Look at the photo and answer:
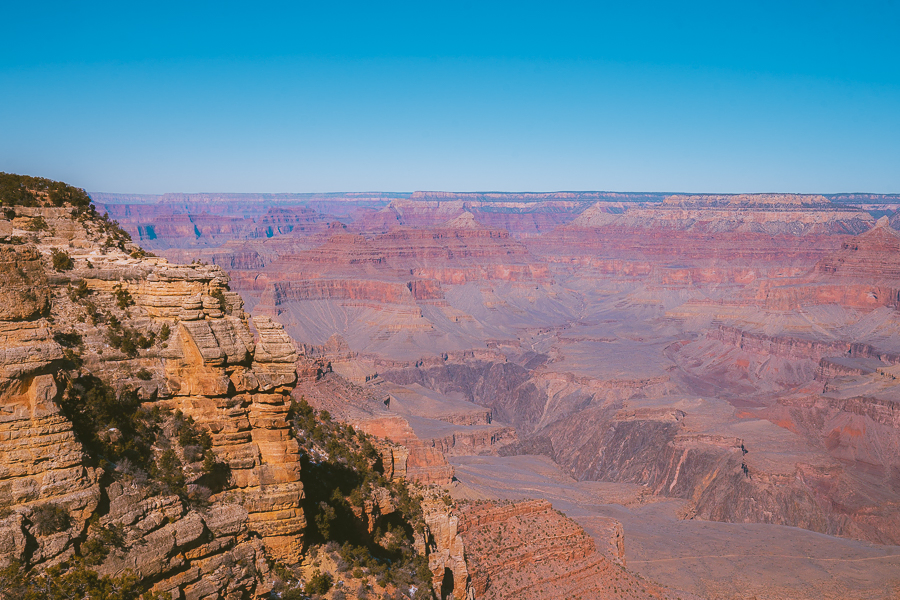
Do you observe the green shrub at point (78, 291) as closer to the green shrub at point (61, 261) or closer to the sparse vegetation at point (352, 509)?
the green shrub at point (61, 261)

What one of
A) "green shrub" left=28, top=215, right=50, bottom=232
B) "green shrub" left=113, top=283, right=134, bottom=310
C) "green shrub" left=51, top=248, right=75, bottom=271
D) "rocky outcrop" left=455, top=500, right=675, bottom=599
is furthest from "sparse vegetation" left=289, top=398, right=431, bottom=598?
"rocky outcrop" left=455, top=500, right=675, bottom=599

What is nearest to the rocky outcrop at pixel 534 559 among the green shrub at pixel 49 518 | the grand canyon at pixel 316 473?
the grand canyon at pixel 316 473

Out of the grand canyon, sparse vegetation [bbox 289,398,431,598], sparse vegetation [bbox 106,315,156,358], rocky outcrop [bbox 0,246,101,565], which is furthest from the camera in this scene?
sparse vegetation [bbox 289,398,431,598]

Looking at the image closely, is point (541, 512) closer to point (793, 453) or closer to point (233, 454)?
point (233, 454)

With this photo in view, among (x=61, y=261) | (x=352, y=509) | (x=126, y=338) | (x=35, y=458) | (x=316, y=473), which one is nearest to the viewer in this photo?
(x=35, y=458)

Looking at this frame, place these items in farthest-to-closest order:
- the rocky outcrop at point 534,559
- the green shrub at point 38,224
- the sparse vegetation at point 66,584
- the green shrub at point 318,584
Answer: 1. the rocky outcrop at point 534,559
2. the green shrub at point 38,224
3. the green shrub at point 318,584
4. the sparse vegetation at point 66,584

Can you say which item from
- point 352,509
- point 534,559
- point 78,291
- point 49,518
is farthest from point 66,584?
point 534,559

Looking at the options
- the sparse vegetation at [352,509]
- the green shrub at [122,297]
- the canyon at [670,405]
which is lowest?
the canyon at [670,405]

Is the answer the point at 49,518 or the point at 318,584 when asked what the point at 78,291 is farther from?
the point at 318,584

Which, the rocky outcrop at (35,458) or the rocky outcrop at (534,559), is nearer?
the rocky outcrop at (35,458)

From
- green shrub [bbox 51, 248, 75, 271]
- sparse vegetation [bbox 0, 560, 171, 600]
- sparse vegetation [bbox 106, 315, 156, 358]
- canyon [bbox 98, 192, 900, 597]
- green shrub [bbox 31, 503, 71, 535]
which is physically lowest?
canyon [bbox 98, 192, 900, 597]

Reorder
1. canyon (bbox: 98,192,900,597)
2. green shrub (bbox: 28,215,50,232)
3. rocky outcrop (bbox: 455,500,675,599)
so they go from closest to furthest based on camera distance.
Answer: green shrub (bbox: 28,215,50,232) → rocky outcrop (bbox: 455,500,675,599) → canyon (bbox: 98,192,900,597)

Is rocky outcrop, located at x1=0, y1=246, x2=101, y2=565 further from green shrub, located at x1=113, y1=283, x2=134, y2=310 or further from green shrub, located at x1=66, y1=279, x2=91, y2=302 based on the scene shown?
green shrub, located at x1=113, y1=283, x2=134, y2=310
